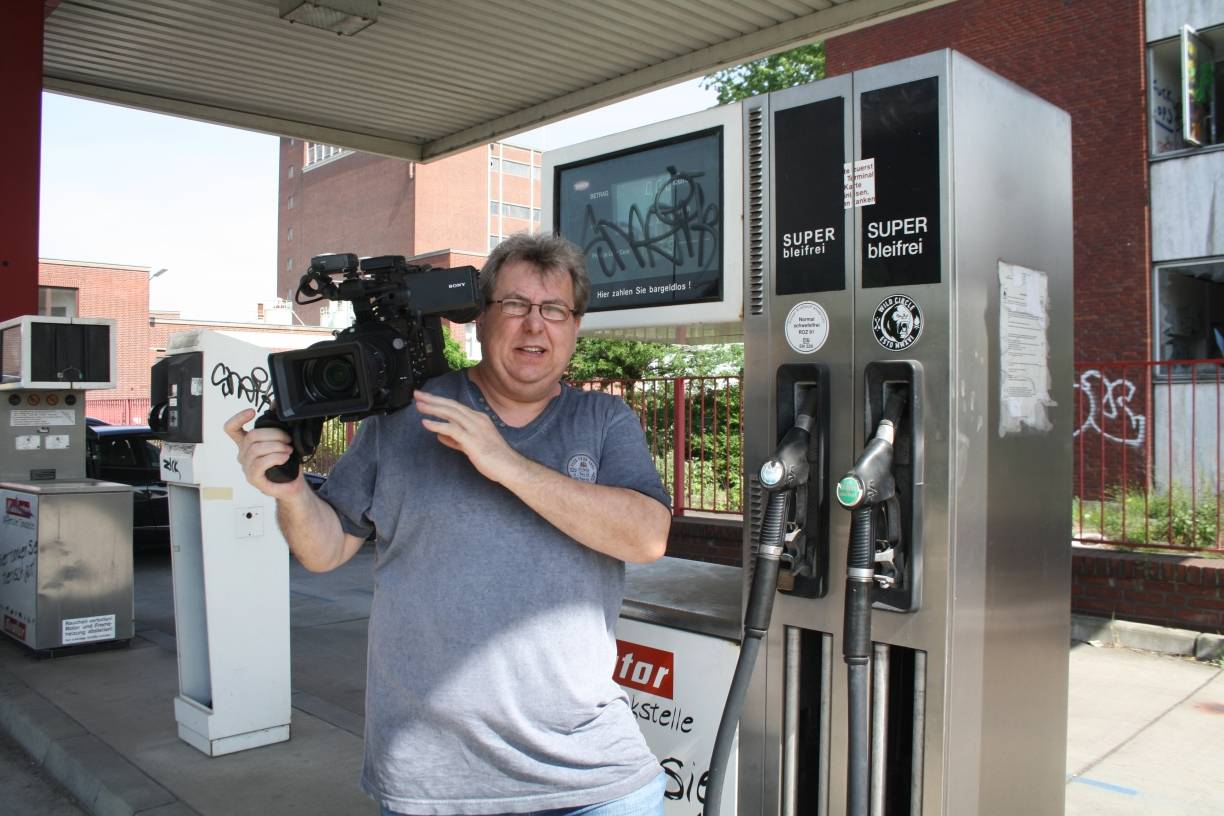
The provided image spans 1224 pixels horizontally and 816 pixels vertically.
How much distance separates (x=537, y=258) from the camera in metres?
2.13

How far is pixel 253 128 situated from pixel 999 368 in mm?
9248

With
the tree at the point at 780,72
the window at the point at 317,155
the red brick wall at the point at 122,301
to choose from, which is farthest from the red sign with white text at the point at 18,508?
the window at the point at 317,155

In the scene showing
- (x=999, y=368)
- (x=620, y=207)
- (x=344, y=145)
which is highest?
(x=344, y=145)

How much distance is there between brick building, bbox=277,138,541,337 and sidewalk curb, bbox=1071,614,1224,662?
1562 inches

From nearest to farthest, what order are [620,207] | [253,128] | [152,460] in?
[620,207], [253,128], [152,460]

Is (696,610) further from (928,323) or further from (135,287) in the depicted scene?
(135,287)

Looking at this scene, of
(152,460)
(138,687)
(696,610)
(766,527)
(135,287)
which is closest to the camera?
(766,527)

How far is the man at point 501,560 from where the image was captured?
191 cm

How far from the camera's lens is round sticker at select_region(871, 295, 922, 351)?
6.94ft

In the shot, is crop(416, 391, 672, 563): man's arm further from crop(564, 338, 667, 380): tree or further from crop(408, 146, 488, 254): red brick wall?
crop(408, 146, 488, 254): red brick wall

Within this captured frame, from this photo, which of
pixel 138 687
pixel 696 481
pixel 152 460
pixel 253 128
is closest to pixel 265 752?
pixel 138 687

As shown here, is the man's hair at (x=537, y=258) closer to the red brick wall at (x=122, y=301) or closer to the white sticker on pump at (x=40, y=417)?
the white sticker on pump at (x=40, y=417)

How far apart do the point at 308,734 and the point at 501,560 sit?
12.4 ft

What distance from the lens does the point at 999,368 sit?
7.23 ft
